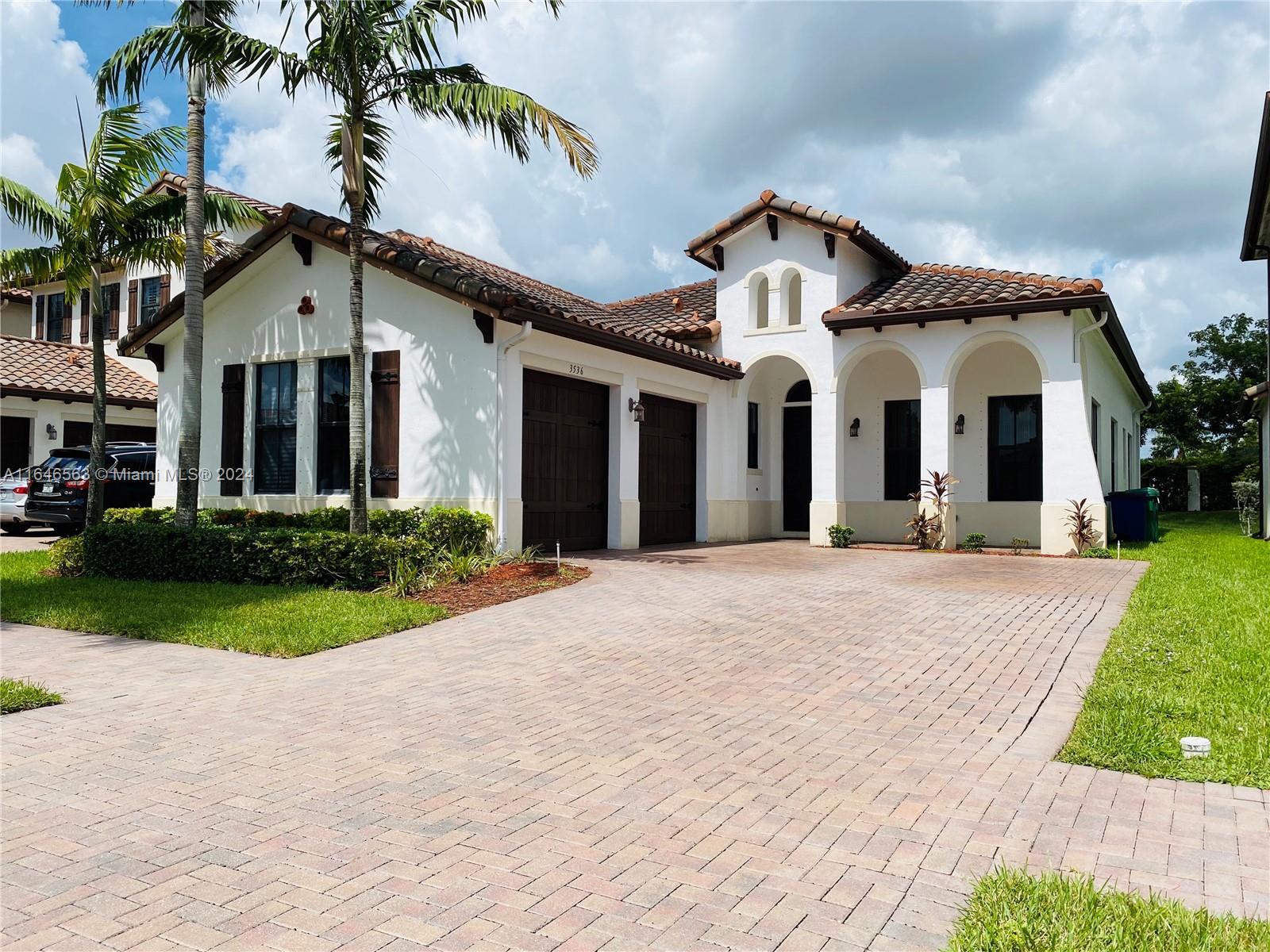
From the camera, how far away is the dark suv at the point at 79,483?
18.0m

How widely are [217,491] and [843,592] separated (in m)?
11.0

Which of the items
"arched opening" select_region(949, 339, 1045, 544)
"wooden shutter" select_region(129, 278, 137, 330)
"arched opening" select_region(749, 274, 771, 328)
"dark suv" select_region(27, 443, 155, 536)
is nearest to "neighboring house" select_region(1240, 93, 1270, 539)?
"arched opening" select_region(949, 339, 1045, 544)

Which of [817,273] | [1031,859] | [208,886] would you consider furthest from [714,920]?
[817,273]

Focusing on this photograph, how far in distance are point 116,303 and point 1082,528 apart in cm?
2718

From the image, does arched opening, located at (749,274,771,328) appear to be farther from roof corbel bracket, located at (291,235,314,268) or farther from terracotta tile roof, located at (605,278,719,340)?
roof corbel bracket, located at (291,235,314,268)

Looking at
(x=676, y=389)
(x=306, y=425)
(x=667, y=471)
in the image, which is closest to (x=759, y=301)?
(x=676, y=389)

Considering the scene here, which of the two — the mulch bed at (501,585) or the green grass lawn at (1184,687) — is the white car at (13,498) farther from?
the green grass lawn at (1184,687)

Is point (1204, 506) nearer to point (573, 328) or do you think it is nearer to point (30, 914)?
point (573, 328)

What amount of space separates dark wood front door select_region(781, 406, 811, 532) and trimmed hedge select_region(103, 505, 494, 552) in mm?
9156

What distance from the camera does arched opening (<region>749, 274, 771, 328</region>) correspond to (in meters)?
18.6

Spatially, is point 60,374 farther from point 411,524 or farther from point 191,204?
point 411,524

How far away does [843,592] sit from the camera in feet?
34.6

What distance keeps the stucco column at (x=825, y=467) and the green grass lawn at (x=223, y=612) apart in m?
10.0

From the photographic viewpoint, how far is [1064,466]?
15.7m
